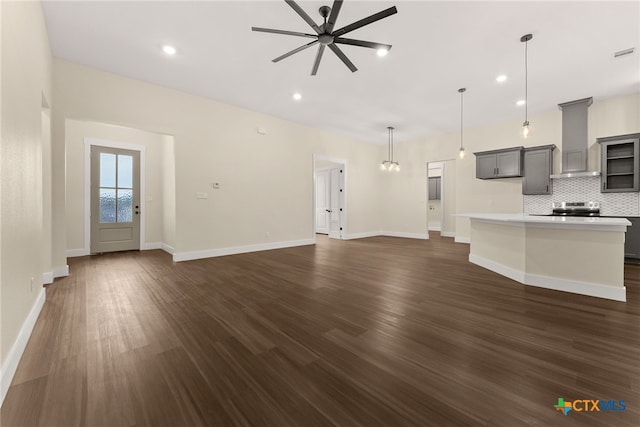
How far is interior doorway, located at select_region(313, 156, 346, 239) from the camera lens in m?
7.85

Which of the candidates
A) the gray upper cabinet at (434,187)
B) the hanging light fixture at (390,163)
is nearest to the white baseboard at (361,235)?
the hanging light fixture at (390,163)

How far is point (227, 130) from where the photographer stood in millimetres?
5336

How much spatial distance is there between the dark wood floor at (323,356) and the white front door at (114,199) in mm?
2659

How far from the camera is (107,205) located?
5.62 metres

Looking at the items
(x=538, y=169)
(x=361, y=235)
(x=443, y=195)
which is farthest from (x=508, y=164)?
(x=361, y=235)

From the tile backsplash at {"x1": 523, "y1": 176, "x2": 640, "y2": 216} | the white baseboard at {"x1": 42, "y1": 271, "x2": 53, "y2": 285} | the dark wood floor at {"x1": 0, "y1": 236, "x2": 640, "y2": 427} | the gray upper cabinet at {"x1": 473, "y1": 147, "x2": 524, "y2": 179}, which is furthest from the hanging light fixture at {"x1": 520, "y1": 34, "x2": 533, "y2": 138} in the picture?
the white baseboard at {"x1": 42, "y1": 271, "x2": 53, "y2": 285}

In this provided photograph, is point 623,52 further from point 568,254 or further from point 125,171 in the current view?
point 125,171

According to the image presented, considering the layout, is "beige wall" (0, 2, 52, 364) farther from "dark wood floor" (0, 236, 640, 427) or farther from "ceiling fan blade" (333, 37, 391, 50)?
"ceiling fan blade" (333, 37, 391, 50)

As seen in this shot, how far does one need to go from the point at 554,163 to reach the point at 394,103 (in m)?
3.87

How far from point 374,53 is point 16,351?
179 inches

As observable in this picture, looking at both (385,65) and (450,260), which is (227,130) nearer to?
(385,65)

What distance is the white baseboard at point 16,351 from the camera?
140 centimetres

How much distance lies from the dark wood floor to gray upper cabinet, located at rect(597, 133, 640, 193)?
273 centimetres

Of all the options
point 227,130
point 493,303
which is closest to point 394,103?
point 227,130
